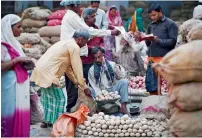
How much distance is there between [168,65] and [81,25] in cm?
330

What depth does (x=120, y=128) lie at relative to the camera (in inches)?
246

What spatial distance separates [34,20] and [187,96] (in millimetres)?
10812

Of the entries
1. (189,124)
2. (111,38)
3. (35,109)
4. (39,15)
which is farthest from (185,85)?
(39,15)

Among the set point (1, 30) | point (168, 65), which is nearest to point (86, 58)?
point (1, 30)

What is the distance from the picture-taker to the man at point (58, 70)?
21.6 feet

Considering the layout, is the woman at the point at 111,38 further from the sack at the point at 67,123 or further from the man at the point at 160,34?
the sack at the point at 67,123

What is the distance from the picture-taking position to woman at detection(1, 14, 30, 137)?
515cm

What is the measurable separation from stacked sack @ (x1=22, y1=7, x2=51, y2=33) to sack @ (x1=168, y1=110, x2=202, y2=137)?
34.1ft

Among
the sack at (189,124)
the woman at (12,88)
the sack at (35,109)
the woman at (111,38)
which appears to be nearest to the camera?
the sack at (189,124)

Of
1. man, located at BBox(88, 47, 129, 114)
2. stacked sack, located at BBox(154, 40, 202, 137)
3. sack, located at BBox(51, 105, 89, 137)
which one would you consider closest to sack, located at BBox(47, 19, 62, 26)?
man, located at BBox(88, 47, 129, 114)

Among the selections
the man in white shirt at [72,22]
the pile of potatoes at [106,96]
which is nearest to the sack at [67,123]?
the pile of potatoes at [106,96]

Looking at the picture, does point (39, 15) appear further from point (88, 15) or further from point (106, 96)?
point (106, 96)

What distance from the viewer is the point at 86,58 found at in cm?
755

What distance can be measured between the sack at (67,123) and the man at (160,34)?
1731 mm
